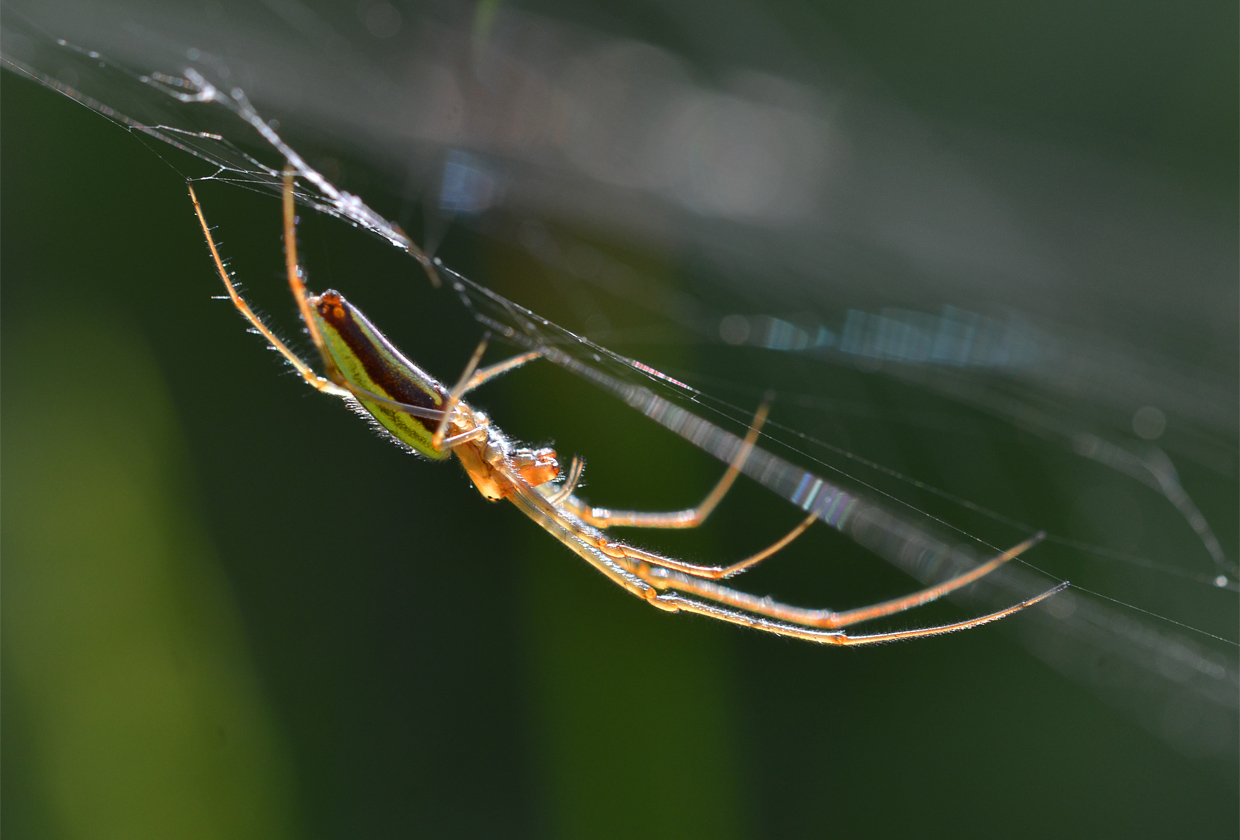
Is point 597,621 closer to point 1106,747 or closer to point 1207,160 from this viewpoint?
point 1106,747

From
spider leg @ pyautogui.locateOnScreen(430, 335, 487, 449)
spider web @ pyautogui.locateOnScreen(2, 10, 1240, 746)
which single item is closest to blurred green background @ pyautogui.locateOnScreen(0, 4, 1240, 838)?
spider web @ pyautogui.locateOnScreen(2, 10, 1240, 746)

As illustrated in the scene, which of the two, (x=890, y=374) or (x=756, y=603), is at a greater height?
(x=890, y=374)

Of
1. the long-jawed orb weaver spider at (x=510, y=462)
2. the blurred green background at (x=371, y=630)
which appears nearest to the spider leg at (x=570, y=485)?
the long-jawed orb weaver spider at (x=510, y=462)

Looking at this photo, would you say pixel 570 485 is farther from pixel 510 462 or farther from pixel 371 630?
pixel 371 630

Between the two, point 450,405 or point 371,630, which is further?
point 371,630

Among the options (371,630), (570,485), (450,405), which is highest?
(450,405)

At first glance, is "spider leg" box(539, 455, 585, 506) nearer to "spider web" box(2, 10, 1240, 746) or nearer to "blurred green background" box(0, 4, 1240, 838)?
"spider web" box(2, 10, 1240, 746)

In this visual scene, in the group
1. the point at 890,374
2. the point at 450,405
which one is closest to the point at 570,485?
the point at 450,405

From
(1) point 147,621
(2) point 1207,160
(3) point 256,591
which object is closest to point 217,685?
(1) point 147,621
